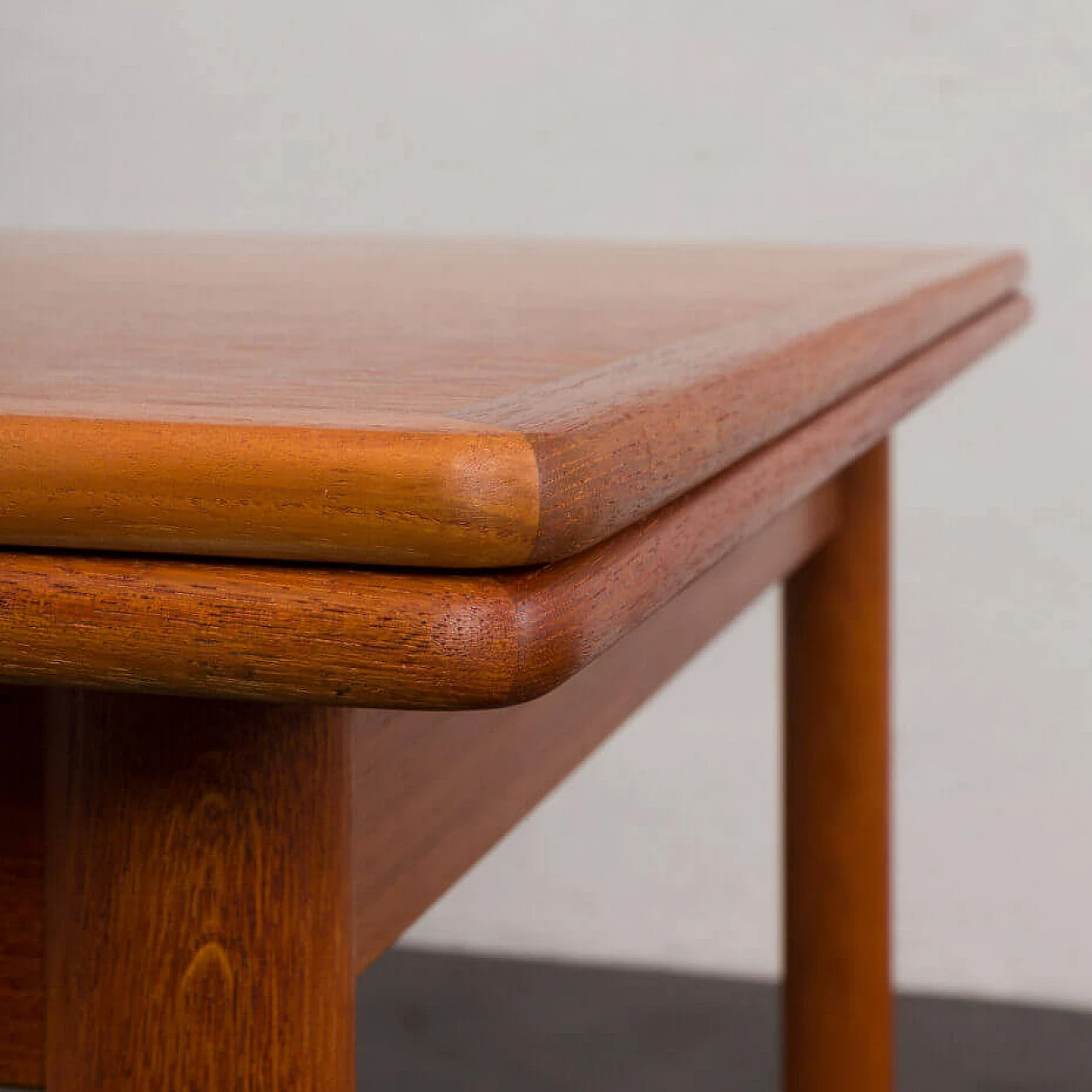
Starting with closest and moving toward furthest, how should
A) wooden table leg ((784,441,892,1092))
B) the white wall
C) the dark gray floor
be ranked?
wooden table leg ((784,441,892,1092)) → the dark gray floor → the white wall

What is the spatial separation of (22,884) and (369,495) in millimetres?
160

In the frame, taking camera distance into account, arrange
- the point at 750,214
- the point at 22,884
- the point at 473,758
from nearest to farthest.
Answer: the point at 22,884 < the point at 473,758 < the point at 750,214

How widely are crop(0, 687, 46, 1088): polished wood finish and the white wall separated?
5.73ft

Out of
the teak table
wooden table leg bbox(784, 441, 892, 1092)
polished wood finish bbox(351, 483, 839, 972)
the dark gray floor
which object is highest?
the teak table

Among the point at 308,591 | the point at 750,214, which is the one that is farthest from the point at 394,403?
the point at 750,214

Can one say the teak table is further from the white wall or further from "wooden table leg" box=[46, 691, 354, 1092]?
the white wall

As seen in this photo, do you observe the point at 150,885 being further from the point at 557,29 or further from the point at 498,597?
the point at 557,29

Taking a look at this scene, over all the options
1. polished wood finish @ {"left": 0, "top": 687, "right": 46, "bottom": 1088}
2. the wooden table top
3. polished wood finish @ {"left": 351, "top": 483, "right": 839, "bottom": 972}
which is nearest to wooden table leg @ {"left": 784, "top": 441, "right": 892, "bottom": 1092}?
polished wood finish @ {"left": 351, "top": 483, "right": 839, "bottom": 972}

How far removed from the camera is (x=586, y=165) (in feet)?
6.98

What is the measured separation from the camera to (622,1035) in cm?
191

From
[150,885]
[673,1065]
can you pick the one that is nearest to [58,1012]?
[150,885]

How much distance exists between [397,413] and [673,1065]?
1.62m

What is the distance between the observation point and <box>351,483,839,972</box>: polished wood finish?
404mm

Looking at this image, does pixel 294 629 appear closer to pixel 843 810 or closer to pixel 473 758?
pixel 473 758
